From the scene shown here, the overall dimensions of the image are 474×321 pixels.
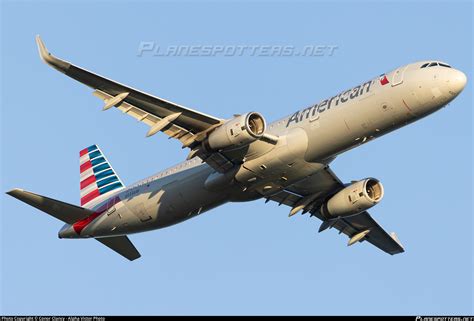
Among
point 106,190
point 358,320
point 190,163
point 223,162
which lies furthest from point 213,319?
point 106,190

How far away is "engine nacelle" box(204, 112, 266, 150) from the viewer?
42.0 m

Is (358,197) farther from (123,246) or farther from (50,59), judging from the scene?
(50,59)

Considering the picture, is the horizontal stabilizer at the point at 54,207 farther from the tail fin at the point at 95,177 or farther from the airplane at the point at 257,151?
the tail fin at the point at 95,177

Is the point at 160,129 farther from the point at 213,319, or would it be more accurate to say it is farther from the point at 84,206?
the point at 84,206

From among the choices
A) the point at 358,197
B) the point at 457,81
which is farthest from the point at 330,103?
the point at 358,197

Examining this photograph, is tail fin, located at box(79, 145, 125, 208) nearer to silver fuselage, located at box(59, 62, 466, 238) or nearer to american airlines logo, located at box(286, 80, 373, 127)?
silver fuselage, located at box(59, 62, 466, 238)

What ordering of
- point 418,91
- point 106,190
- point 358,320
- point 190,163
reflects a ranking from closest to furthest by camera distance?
point 358,320 < point 418,91 < point 190,163 < point 106,190

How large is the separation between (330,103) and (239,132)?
539cm

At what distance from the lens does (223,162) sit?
44.8 meters

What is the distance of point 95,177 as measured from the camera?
57344 millimetres

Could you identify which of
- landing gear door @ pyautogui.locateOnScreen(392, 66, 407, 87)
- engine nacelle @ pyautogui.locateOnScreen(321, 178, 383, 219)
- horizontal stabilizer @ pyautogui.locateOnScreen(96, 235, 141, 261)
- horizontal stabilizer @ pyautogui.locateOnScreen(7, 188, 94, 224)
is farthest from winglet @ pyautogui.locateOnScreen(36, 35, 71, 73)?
engine nacelle @ pyautogui.locateOnScreen(321, 178, 383, 219)

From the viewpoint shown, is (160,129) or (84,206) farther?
(84,206)

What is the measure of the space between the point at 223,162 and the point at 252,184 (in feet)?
7.15

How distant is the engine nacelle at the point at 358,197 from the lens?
49.3 m
